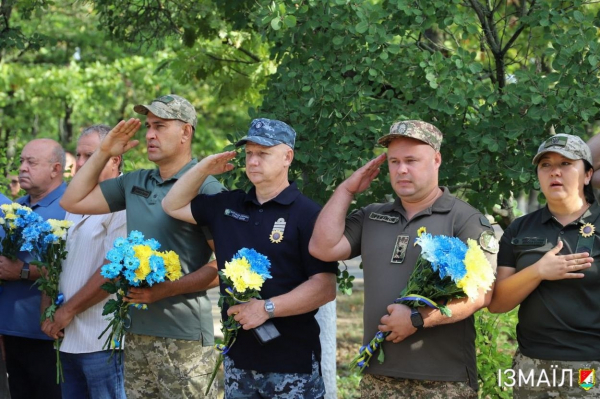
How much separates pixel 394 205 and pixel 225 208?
3.16 feet

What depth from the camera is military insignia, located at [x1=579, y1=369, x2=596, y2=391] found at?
386cm

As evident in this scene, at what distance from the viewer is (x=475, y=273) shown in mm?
3662

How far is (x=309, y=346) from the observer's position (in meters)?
4.25

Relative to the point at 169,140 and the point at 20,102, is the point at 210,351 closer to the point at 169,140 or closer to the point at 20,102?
the point at 169,140

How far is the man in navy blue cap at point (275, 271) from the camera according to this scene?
4.14 m

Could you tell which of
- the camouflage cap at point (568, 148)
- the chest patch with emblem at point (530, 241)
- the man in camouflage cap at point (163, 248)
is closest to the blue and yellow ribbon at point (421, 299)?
the chest patch with emblem at point (530, 241)

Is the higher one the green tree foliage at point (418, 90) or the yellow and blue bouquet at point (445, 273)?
the green tree foliage at point (418, 90)

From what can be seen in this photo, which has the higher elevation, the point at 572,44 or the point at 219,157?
the point at 572,44

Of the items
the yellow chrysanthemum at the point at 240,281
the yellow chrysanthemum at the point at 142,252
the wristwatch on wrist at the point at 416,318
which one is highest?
the yellow chrysanthemum at the point at 142,252

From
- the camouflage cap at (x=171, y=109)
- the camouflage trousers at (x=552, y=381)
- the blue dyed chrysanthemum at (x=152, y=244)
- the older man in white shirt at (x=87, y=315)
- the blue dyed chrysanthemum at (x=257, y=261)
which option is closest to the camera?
the camouflage trousers at (x=552, y=381)

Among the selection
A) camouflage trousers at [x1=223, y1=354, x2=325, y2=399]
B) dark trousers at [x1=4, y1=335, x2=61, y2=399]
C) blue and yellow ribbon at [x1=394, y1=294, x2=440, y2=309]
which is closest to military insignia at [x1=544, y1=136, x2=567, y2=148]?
blue and yellow ribbon at [x1=394, y1=294, x2=440, y2=309]

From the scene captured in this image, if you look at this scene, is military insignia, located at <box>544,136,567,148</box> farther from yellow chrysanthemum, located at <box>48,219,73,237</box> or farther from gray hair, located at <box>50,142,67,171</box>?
gray hair, located at <box>50,142,67,171</box>

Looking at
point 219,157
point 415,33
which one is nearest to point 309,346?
point 219,157

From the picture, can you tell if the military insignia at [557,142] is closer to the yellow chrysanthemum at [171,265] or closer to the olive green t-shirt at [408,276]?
the olive green t-shirt at [408,276]
